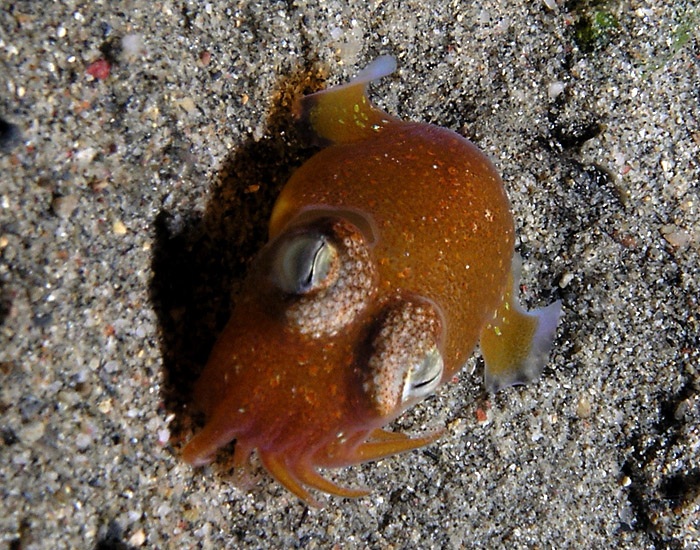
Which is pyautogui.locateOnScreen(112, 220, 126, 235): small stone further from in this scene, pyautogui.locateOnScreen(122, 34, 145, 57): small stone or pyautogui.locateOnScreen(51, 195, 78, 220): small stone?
pyautogui.locateOnScreen(122, 34, 145, 57): small stone

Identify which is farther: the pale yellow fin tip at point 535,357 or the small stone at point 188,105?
the pale yellow fin tip at point 535,357

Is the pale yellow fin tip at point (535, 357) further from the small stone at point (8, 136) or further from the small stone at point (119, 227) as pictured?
the small stone at point (8, 136)

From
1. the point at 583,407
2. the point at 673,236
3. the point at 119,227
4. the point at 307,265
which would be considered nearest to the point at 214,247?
the point at 119,227

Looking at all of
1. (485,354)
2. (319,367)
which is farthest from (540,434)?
(319,367)

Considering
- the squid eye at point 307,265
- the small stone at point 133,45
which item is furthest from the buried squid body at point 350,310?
the small stone at point 133,45

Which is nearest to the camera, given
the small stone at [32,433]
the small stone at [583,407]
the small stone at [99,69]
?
the small stone at [32,433]

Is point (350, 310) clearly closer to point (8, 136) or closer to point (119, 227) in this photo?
point (119, 227)

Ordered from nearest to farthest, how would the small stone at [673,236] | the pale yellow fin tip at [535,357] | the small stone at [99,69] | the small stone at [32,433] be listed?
the small stone at [32,433] < the small stone at [99,69] < the pale yellow fin tip at [535,357] < the small stone at [673,236]

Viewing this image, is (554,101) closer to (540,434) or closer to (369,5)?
(369,5)

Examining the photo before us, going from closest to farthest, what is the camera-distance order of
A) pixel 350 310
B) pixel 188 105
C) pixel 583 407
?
1. pixel 350 310
2. pixel 188 105
3. pixel 583 407

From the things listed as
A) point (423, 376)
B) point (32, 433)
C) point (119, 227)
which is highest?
point (119, 227)
